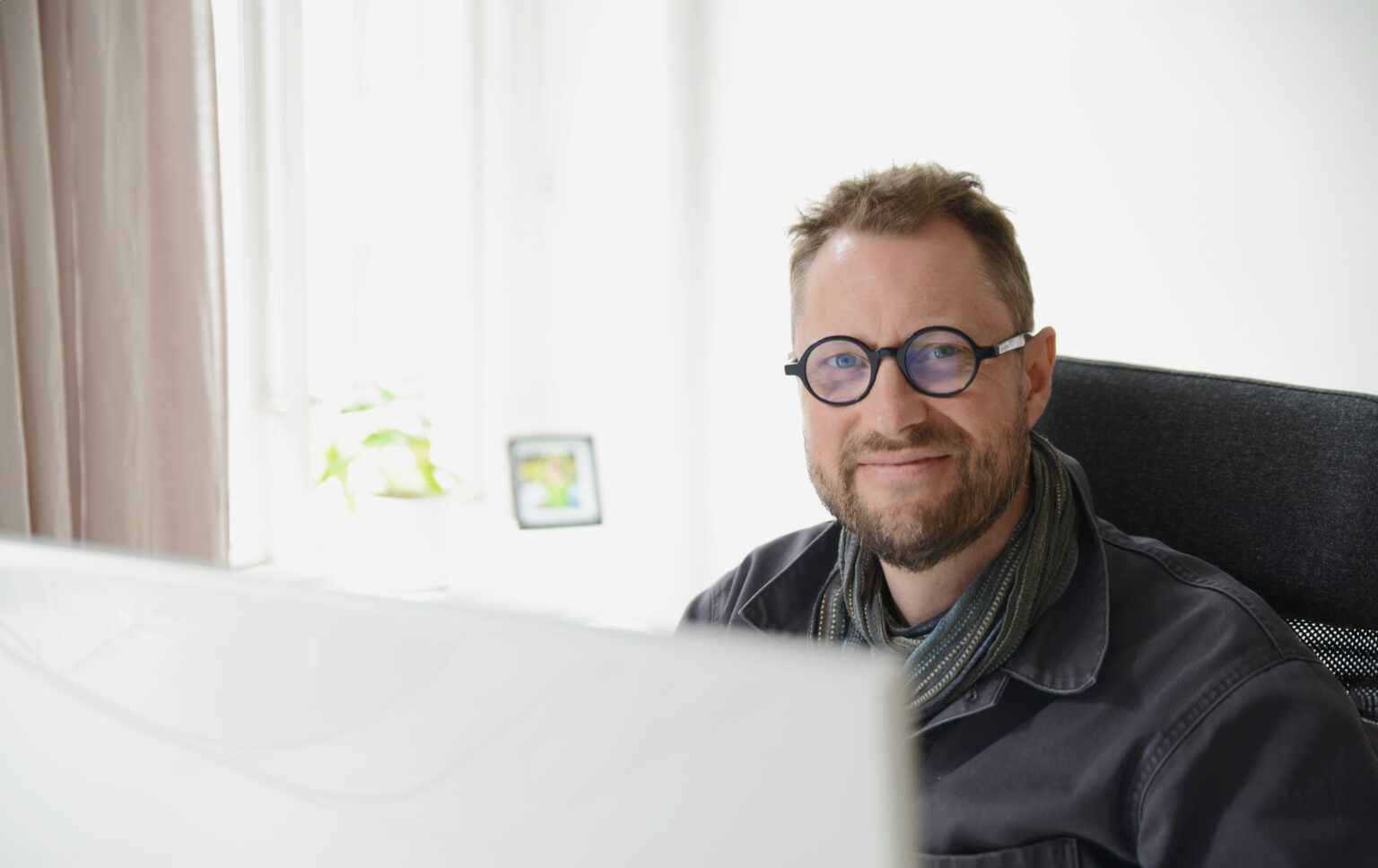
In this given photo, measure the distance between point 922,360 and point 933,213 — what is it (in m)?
0.17

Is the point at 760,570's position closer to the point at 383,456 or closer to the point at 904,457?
the point at 904,457

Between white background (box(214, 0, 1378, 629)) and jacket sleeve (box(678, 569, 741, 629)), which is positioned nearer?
jacket sleeve (box(678, 569, 741, 629))

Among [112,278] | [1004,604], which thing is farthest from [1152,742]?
[112,278]

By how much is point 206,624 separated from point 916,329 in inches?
34.5

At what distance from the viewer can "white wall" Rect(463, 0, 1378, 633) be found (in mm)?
2191

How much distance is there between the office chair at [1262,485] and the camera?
1.02m

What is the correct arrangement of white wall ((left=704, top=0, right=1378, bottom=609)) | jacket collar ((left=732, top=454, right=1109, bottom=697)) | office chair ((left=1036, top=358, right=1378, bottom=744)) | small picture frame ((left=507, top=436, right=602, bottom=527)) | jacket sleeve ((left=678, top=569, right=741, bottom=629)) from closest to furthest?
1. jacket collar ((left=732, top=454, right=1109, bottom=697))
2. office chair ((left=1036, top=358, right=1378, bottom=744))
3. jacket sleeve ((left=678, top=569, right=741, bottom=629))
4. white wall ((left=704, top=0, right=1378, bottom=609))
5. small picture frame ((left=507, top=436, right=602, bottom=527))

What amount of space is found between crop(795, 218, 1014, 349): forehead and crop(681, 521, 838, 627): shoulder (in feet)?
0.95

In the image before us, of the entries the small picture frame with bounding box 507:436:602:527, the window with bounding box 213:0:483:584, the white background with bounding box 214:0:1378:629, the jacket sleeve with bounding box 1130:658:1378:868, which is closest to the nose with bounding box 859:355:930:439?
the jacket sleeve with bounding box 1130:658:1378:868

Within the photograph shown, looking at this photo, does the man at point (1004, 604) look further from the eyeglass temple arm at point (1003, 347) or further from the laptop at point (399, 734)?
the laptop at point (399, 734)

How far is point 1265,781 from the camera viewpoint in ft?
2.50

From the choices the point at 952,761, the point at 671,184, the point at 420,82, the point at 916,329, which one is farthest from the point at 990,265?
the point at 420,82

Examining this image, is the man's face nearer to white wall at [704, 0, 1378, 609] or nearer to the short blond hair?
the short blond hair

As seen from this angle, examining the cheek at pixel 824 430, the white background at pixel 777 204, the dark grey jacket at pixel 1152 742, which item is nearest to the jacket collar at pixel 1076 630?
the dark grey jacket at pixel 1152 742
